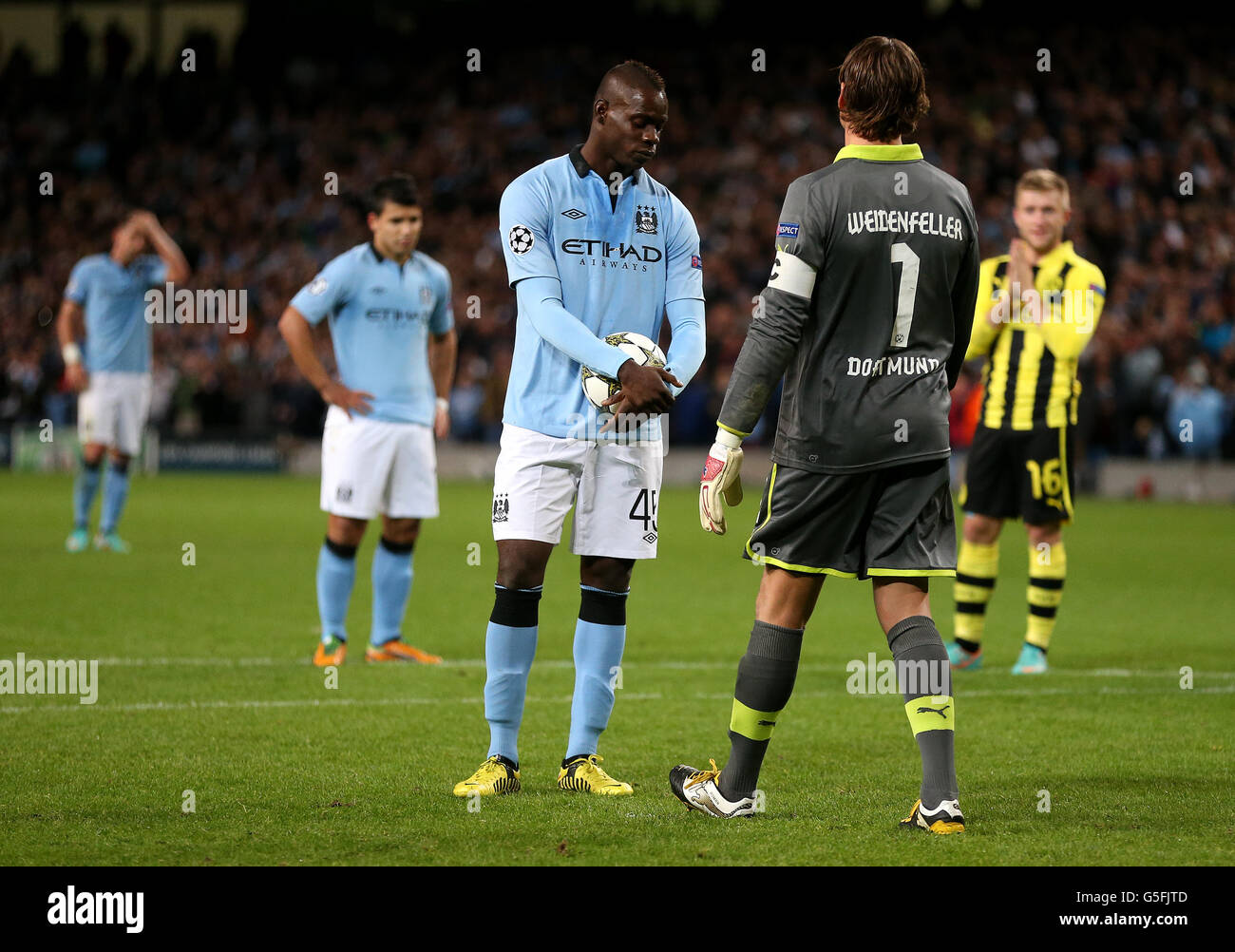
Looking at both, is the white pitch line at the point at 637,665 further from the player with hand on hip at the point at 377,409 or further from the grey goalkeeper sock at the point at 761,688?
the grey goalkeeper sock at the point at 761,688

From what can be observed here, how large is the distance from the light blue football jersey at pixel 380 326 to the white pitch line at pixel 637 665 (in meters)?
1.37

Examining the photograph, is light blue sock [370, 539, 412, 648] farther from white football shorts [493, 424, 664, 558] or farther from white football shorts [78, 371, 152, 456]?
white football shorts [78, 371, 152, 456]

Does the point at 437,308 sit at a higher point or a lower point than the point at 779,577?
higher

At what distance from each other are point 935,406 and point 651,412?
90cm

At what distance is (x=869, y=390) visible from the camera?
456 cm

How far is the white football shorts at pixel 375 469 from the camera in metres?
8.28

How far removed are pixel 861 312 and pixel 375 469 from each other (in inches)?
169

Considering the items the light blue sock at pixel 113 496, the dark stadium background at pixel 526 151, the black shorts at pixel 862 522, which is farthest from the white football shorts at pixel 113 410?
the dark stadium background at pixel 526 151

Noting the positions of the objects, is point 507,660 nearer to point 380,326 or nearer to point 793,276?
point 793,276

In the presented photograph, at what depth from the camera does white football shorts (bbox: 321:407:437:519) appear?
828 centimetres

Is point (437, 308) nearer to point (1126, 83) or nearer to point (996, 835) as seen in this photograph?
point (996, 835)

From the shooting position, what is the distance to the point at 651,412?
16.3 ft

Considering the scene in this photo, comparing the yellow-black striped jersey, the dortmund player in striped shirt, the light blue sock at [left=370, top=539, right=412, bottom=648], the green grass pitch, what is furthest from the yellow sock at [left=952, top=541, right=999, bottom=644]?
the light blue sock at [left=370, top=539, right=412, bottom=648]
